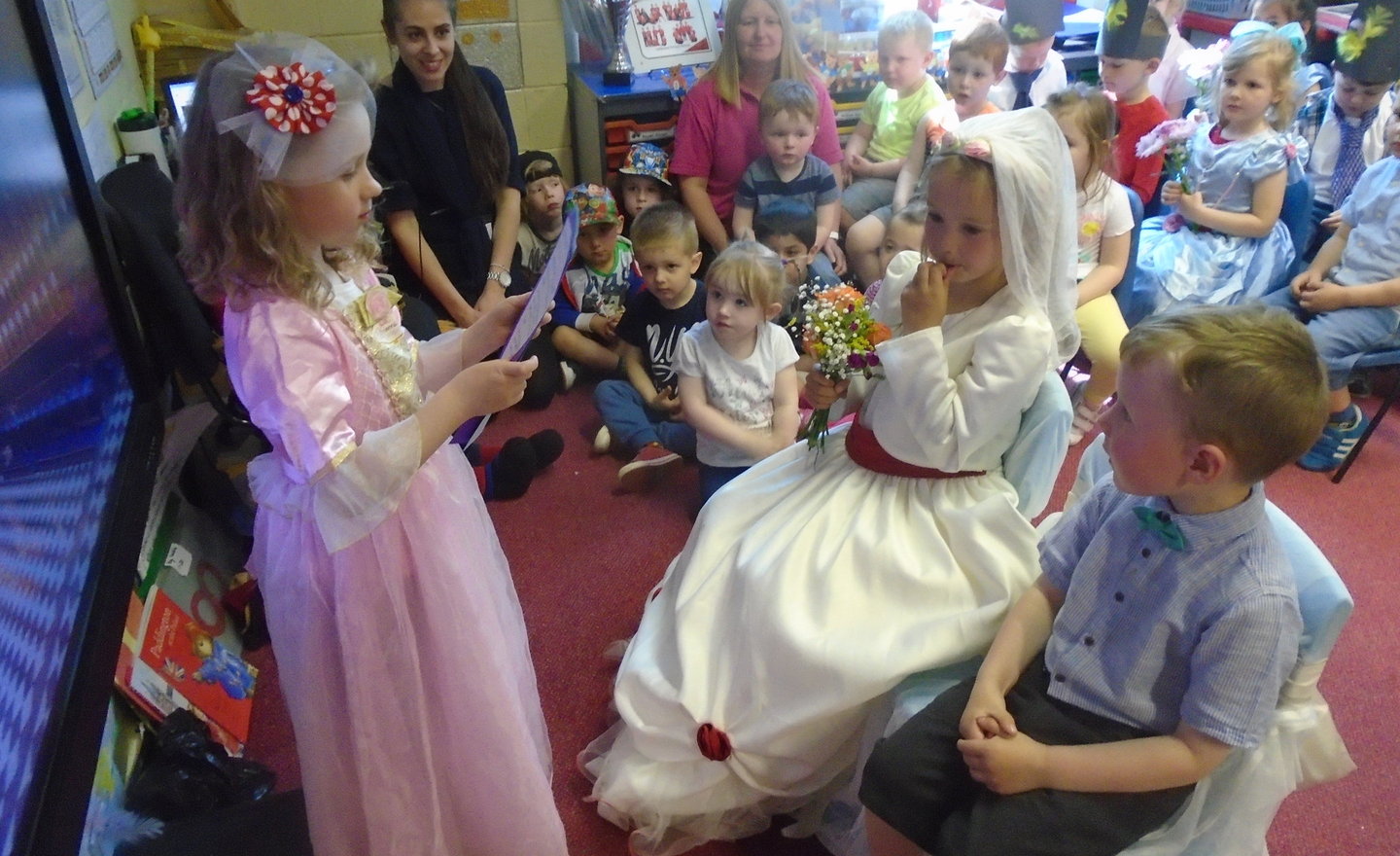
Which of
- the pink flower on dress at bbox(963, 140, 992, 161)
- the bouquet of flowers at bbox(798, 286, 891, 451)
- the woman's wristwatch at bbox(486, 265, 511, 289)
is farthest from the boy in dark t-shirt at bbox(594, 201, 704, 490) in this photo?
the pink flower on dress at bbox(963, 140, 992, 161)

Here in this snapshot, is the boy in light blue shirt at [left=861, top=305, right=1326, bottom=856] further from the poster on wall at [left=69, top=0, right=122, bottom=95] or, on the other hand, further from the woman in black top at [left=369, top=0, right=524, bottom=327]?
the poster on wall at [left=69, top=0, right=122, bottom=95]

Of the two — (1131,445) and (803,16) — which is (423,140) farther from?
(1131,445)

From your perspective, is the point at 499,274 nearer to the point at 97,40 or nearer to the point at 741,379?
the point at 741,379

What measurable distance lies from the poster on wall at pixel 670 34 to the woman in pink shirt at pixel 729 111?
30 centimetres

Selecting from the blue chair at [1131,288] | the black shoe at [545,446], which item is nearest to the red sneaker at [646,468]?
the black shoe at [545,446]

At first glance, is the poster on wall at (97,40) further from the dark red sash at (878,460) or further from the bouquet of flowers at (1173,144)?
the bouquet of flowers at (1173,144)

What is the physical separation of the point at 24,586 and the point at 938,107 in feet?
10.9

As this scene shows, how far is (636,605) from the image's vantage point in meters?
2.32

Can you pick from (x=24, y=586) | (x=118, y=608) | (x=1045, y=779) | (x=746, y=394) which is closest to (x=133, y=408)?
(x=118, y=608)

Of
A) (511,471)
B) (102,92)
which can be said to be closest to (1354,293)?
(511,471)

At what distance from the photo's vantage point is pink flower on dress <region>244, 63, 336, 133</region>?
3.69 feet

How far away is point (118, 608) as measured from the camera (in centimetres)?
127

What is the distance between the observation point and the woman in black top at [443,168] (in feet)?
9.23

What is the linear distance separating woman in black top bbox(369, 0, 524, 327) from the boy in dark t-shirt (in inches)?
19.8
